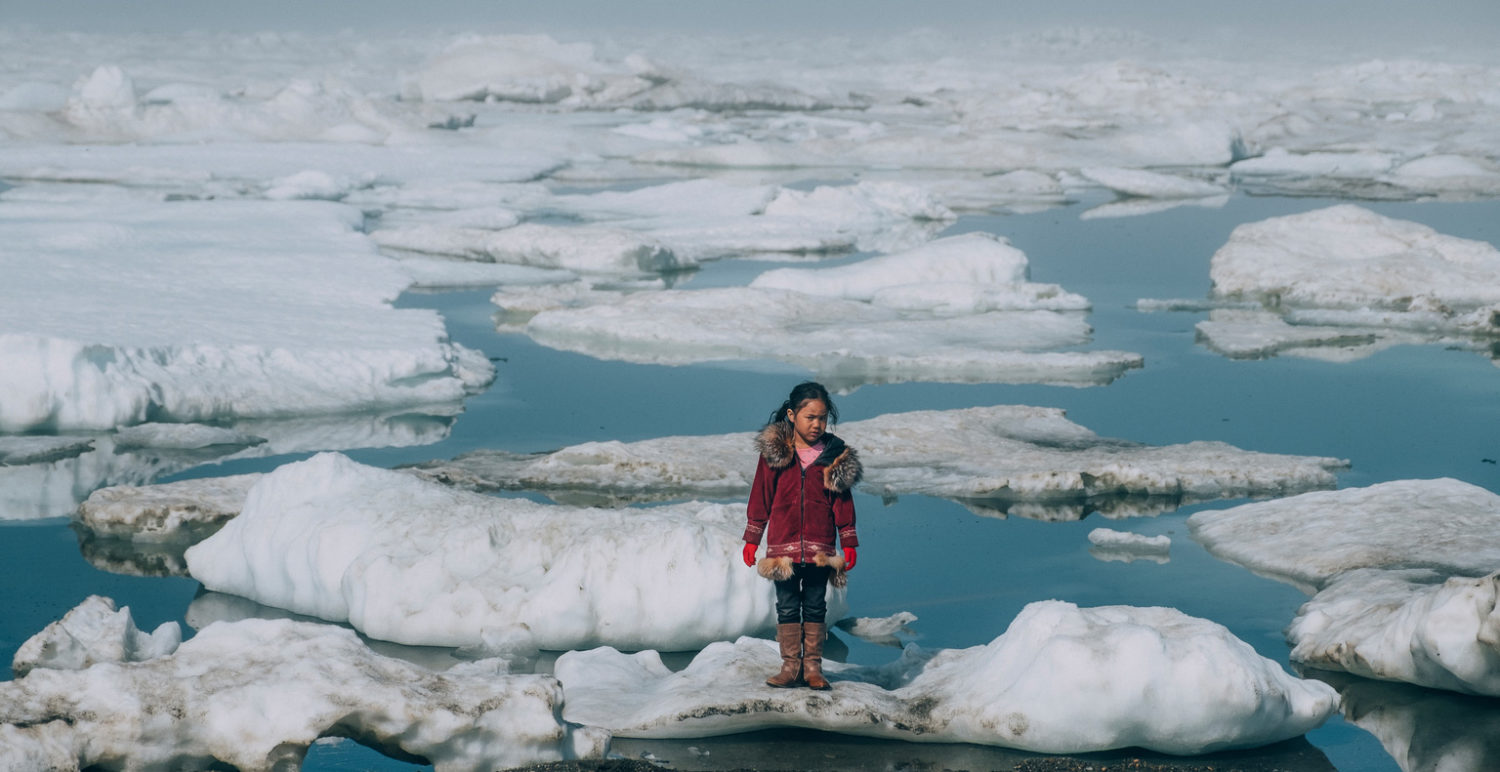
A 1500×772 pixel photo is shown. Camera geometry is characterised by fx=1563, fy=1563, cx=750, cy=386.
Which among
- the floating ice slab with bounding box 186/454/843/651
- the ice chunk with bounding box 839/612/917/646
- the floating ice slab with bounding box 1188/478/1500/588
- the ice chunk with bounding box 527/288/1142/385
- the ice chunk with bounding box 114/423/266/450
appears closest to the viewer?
the floating ice slab with bounding box 186/454/843/651

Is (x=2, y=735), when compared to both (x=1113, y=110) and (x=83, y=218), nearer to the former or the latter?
(x=83, y=218)

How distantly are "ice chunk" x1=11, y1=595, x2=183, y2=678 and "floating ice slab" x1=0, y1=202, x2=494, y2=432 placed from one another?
3.75m

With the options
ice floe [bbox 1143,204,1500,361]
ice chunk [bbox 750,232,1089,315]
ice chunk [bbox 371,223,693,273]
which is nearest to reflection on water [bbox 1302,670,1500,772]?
ice floe [bbox 1143,204,1500,361]

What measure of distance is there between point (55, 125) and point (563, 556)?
20979mm

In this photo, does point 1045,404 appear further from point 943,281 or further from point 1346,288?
point 1346,288

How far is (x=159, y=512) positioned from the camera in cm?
597

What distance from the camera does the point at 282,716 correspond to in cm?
349

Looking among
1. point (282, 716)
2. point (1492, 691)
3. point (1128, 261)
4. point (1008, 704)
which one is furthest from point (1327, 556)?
point (1128, 261)

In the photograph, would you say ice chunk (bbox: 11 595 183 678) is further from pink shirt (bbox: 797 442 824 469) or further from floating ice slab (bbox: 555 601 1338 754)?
pink shirt (bbox: 797 442 824 469)

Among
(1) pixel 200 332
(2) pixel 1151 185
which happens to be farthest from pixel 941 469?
(2) pixel 1151 185

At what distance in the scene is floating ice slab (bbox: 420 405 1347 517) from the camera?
21.7ft

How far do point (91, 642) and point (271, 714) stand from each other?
2.29 ft

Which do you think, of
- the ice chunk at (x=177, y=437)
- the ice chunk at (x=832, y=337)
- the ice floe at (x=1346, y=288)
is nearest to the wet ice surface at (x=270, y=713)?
the ice chunk at (x=177, y=437)

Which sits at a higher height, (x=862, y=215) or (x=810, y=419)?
(x=810, y=419)
